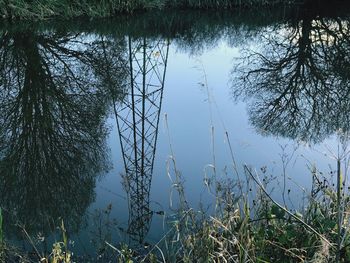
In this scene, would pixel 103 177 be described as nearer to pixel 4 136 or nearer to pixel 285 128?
pixel 4 136

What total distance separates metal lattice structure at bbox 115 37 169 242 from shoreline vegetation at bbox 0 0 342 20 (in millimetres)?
3027

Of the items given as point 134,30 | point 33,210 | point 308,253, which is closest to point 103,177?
point 33,210

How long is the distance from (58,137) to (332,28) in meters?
10.7

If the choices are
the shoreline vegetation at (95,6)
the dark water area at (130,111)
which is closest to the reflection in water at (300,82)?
the dark water area at (130,111)

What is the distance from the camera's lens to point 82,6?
14.1m

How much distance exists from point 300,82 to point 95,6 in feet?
24.5

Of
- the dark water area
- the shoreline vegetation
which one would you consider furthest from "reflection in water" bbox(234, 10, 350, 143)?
the shoreline vegetation

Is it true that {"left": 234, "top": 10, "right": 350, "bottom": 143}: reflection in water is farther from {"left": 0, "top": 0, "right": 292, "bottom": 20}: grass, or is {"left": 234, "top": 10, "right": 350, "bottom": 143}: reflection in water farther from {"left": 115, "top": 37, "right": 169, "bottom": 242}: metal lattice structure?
{"left": 0, "top": 0, "right": 292, "bottom": 20}: grass

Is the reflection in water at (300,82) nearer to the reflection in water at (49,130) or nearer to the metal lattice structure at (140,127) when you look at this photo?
the metal lattice structure at (140,127)

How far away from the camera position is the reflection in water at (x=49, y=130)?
15.8 ft

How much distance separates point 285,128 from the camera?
7.71 m

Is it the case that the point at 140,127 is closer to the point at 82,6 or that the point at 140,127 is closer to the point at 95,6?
the point at 82,6

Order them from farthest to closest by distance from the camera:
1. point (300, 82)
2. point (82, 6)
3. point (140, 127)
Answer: point (82, 6)
point (300, 82)
point (140, 127)

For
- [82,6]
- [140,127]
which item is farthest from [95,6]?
[140,127]
